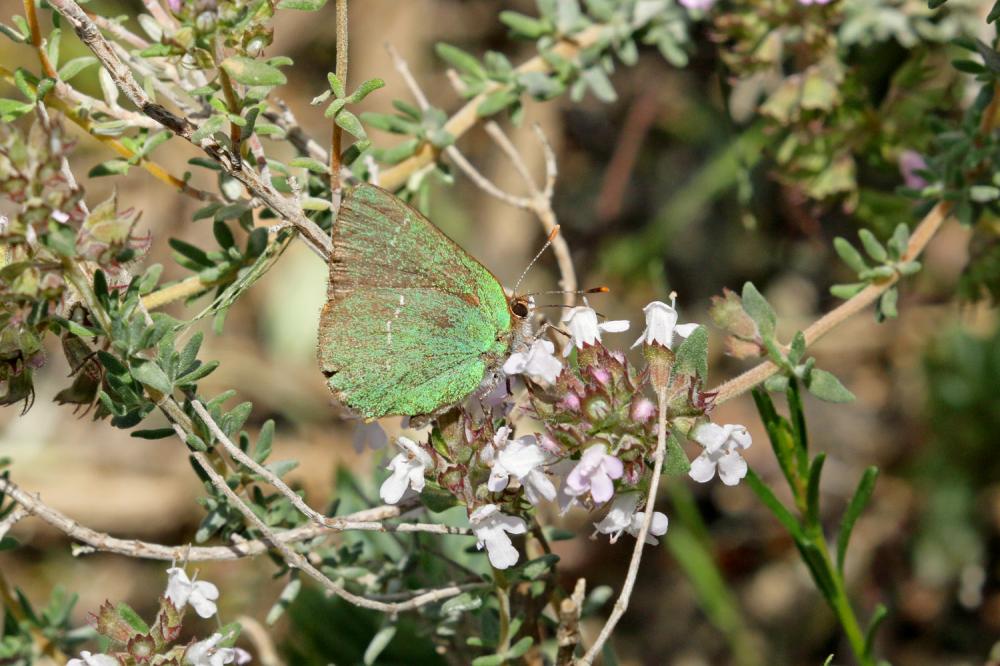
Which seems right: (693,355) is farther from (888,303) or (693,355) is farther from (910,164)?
(910,164)

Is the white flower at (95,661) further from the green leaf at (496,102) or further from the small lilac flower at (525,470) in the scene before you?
the green leaf at (496,102)

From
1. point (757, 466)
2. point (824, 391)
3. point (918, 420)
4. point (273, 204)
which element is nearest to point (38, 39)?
point (273, 204)

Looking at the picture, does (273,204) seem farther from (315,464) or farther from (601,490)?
(315,464)

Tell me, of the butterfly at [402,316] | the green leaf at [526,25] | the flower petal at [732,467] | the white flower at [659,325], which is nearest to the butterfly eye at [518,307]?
the butterfly at [402,316]

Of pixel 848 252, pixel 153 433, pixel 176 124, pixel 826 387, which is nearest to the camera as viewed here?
pixel 153 433

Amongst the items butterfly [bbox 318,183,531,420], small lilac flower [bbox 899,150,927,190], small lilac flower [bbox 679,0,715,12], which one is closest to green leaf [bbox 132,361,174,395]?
butterfly [bbox 318,183,531,420]

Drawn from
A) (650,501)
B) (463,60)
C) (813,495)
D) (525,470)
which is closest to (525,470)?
(525,470)

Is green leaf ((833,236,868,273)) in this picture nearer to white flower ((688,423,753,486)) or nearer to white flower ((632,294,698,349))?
white flower ((632,294,698,349))
